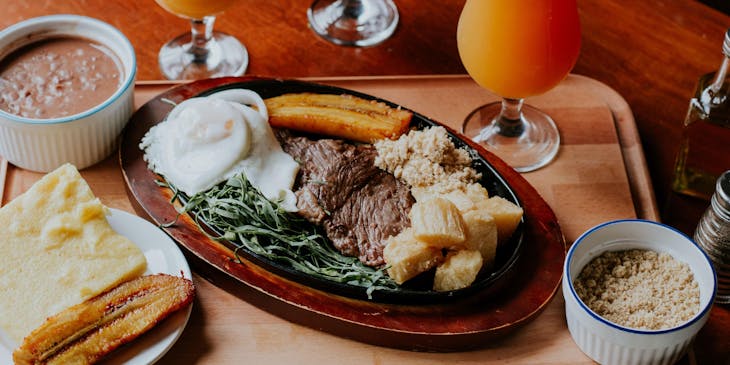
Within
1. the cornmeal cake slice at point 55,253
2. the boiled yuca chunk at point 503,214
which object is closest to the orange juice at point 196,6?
the cornmeal cake slice at point 55,253

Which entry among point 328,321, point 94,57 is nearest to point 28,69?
point 94,57

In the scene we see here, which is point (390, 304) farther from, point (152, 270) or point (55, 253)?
point (55, 253)

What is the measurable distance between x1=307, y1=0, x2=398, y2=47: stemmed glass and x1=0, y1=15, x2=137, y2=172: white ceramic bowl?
673 mm

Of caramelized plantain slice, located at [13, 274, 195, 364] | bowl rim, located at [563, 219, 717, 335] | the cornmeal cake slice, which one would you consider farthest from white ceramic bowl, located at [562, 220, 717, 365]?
the cornmeal cake slice

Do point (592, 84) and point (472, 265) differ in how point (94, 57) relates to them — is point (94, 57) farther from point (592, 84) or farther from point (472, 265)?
point (592, 84)

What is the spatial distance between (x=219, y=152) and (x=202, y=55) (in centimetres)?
56

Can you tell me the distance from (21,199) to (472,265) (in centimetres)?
103

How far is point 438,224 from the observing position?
2.02m

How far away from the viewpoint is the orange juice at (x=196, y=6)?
2451 mm

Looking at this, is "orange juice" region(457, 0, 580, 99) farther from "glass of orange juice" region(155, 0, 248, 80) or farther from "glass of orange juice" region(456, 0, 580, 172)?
"glass of orange juice" region(155, 0, 248, 80)

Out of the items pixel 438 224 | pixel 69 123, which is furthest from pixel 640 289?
pixel 69 123

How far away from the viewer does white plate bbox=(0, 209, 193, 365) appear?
1.99 m

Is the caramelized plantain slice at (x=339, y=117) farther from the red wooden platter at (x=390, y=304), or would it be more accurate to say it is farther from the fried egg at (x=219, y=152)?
the red wooden platter at (x=390, y=304)

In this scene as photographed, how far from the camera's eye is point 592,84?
270cm
